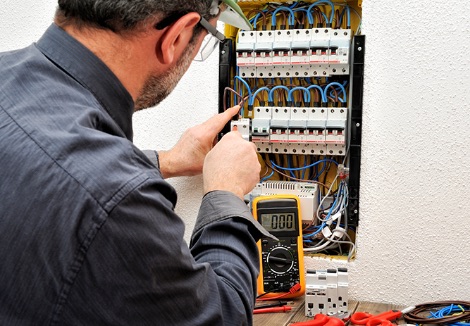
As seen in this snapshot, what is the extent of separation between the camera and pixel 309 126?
1818mm

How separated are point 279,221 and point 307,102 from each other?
47 cm

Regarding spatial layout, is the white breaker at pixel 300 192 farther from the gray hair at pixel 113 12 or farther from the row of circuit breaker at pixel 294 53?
the gray hair at pixel 113 12

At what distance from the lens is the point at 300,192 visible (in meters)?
1.85

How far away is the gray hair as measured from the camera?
30.0 inches

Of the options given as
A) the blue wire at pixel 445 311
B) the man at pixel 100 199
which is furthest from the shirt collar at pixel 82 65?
the blue wire at pixel 445 311

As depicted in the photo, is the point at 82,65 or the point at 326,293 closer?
the point at 82,65

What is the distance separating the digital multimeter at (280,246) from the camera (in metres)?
1.72

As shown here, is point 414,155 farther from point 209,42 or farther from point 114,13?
point 114,13

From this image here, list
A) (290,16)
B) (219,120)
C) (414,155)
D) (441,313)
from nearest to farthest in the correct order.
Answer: (441,313) < (414,155) < (219,120) < (290,16)

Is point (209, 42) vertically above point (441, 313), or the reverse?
point (209, 42)

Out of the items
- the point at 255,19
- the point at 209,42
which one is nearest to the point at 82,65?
the point at 209,42

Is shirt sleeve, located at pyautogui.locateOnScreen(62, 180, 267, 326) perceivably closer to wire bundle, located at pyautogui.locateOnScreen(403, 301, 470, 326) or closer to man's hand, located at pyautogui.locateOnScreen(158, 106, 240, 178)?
wire bundle, located at pyautogui.locateOnScreen(403, 301, 470, 326)

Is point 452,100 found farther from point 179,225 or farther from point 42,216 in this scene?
point 42,216

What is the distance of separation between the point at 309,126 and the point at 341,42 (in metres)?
0.31
